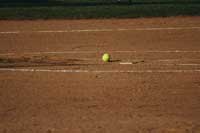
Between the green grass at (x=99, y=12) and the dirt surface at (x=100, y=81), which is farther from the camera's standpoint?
the green grass at (x=99, y=12)

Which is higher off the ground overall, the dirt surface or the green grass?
the green grass

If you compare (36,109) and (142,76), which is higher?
(142,76)

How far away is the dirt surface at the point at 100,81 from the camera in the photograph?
8180 millimetres

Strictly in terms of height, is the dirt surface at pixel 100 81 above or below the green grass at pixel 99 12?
below

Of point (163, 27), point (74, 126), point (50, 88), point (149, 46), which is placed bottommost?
point (74, 126)

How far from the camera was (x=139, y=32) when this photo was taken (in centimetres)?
2072

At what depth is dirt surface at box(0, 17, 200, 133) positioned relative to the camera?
8180 mm

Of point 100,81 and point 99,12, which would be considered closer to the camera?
point 100,81

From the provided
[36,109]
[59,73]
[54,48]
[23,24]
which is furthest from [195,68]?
[23,24]

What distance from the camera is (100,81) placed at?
11.3 m

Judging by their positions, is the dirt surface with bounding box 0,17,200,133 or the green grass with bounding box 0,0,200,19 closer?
the dirt surface with bounding box 0,17,200,133

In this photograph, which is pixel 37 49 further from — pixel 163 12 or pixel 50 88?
pixel 163 12

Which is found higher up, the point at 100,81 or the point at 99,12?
the point at 99,12

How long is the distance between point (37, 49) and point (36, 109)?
28.8 ft
